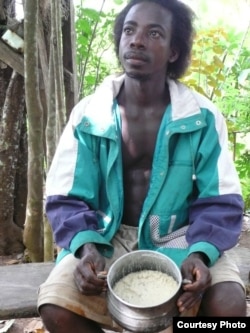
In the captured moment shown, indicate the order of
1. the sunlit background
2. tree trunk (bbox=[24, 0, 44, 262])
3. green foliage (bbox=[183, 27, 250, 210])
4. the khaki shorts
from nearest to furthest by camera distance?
the khaki shorts → tree trunk (bbox=[24, 0, 44, 262]) → green foliage (bbox=[183, 27, 250, 210]) → the sunlit background

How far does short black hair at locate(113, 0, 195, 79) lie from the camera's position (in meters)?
2.20

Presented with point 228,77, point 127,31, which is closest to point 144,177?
point 127,31

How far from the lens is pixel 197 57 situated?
457cm

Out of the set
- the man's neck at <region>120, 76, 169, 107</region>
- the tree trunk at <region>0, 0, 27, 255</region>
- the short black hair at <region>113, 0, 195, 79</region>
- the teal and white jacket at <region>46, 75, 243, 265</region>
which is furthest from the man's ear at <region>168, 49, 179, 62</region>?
the tree trunk at <region>0, 0, 27, 255</region>

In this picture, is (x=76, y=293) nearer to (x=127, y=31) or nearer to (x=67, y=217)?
(x=67, y=217)

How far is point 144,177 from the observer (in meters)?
2.15

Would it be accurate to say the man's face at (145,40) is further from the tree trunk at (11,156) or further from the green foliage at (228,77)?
the green foliage at (228,77)

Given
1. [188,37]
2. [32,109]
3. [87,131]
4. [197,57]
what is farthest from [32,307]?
[197,57]

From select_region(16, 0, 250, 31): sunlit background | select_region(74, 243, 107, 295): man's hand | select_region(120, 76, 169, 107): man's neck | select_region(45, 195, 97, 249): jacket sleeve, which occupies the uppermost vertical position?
select_region(16, 0, 250, 31): sunlit background

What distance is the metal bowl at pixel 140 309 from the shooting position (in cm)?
155

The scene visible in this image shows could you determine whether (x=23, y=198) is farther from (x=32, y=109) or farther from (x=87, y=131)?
(x=87, y=131)

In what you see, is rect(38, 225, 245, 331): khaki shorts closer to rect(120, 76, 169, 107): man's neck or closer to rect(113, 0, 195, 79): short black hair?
rect(120, 76, 169, 107): man's neck

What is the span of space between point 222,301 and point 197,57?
3.19 meters

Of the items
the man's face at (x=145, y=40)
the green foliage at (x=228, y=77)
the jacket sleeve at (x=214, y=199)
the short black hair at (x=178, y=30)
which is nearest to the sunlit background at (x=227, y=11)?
the green foliage at (x=228, y=77)
